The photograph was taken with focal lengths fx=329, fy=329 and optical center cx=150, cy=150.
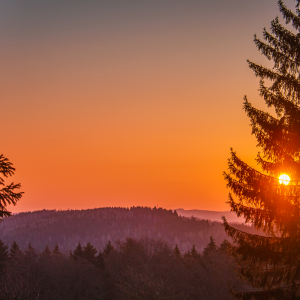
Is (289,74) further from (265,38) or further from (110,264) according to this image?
(110,264)

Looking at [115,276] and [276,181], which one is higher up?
[276,181]

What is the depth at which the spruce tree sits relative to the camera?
31.3ft

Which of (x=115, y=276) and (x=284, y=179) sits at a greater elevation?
(x=284, y=179)

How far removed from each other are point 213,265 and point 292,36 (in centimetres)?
3948

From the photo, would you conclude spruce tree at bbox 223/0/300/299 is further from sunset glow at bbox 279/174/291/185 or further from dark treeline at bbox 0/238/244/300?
dark treeline at bbox 0/238/244/300

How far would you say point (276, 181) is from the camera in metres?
9.80

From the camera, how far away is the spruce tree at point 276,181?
954 centimetres

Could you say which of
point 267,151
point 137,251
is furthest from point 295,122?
point 137,251

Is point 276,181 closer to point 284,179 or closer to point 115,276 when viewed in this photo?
point 284,179

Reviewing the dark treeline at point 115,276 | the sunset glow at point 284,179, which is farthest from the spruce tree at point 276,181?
the dark treeline at point 115,276

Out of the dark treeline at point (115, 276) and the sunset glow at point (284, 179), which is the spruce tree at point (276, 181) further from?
the dark treeline at point (115, 276)

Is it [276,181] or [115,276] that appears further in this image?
[115,276]

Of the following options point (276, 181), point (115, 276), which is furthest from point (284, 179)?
point (115, 276)

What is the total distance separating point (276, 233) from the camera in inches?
395
